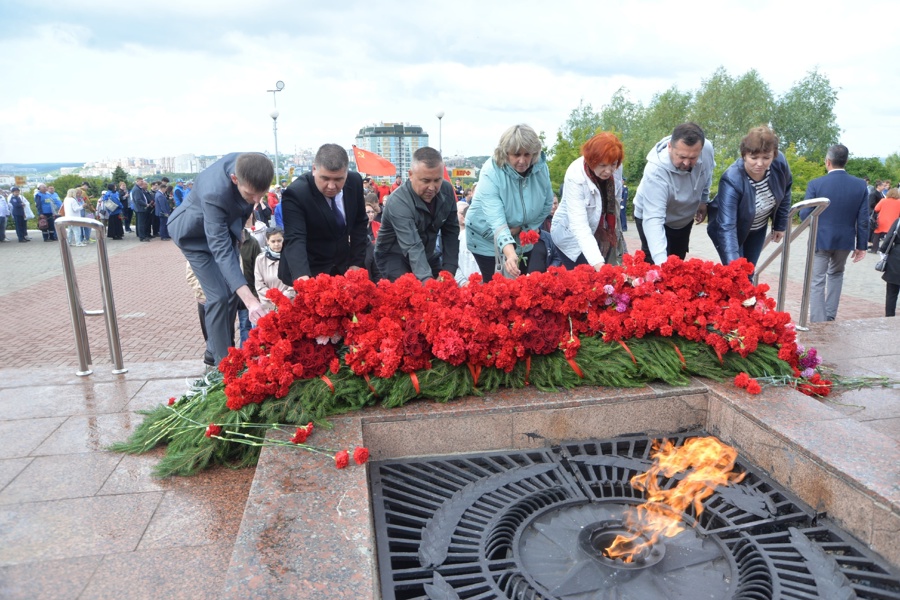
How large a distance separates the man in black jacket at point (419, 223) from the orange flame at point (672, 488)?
1834 millimetres

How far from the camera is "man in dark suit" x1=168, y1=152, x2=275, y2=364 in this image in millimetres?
3658

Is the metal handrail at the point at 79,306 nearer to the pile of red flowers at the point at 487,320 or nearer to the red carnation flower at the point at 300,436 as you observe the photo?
the pile of red flowers at the point at 487,320

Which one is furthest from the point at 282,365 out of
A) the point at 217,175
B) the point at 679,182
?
the point at 679,182

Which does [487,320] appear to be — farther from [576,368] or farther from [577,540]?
[577,540]

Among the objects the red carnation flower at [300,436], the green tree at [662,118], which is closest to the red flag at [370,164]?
the red carnation flower at [300,436]

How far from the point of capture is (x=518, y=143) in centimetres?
410

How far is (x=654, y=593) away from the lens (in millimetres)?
2170

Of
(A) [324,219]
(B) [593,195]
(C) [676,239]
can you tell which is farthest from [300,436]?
(C) [676,239]

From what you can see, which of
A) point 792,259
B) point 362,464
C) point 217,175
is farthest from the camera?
point 792,259

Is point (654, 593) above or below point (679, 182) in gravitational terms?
below

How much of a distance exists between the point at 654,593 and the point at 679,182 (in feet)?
9.78

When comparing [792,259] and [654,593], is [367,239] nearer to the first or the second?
[654,593]

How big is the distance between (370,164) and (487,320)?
12.3 m

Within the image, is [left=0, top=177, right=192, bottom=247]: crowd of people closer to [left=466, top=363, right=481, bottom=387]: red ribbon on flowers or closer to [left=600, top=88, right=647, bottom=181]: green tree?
[left=466, top=363, right=481, bottom=387]: red ribbon on flowers
